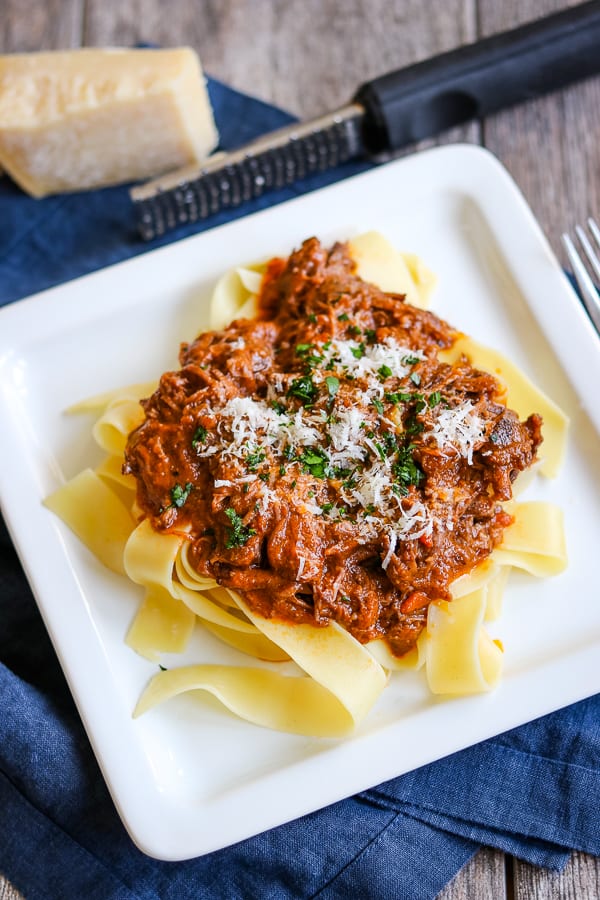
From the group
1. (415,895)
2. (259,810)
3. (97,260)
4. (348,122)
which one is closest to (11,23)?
(97,260)

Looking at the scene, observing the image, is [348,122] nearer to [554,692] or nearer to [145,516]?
[145,516]

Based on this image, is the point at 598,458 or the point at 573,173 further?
the point at 573,173

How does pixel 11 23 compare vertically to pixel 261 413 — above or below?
above

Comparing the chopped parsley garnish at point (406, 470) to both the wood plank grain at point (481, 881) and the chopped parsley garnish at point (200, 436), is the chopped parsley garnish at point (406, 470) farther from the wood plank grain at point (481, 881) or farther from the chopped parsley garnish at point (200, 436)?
the wood plank grain at point (481, 881)

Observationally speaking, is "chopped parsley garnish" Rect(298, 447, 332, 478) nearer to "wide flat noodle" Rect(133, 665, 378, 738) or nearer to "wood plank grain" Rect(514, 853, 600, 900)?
"wide flat noodle" Rect(133, 665, 378, 738)

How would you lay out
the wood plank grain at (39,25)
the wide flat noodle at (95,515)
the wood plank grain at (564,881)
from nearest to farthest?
the wood plank grain at (564,881), the wide flat noodle at (95,515), the wood plank grain at (39,25)

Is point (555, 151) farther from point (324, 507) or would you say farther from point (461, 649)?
point (461, 649)

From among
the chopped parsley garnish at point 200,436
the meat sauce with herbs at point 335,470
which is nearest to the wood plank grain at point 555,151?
the meat sauce with herbs at point 335,470
